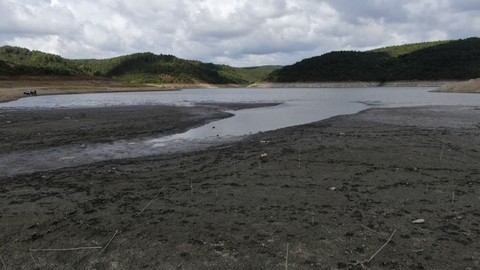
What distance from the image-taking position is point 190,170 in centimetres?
1033

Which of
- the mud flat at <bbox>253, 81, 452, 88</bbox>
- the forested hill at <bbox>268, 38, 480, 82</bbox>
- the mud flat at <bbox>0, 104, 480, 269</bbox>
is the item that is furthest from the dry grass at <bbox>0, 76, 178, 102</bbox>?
the forested hill at <bbox>268, 38, 480, 82</bbox>

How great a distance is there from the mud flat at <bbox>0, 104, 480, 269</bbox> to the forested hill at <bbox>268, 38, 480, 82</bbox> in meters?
138

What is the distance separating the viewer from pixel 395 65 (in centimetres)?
16662

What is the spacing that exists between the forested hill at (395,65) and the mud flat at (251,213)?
452 feet

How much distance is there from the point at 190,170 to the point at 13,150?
25.1ft

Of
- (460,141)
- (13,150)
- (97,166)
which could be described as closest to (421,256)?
(97,166)

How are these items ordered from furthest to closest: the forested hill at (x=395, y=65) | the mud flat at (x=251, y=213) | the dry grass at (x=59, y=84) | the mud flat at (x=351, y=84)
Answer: the forested hill at (x=395, y=65) → the mud flat at (x=351, y=84) → the dry grass at (x=59, y=84) → the mud flat at (x=251, y=213)

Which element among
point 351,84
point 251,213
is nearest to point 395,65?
point 351,84

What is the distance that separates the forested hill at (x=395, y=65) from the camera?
13662 cm

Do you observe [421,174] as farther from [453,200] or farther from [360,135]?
[360,135]

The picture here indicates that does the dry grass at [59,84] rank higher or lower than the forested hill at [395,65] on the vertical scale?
lower

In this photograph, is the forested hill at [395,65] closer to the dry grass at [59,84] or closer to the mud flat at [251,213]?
the dry grass at [59,84]

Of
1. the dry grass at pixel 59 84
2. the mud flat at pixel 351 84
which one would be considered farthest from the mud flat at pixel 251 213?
the mud flat at pixel 351 84

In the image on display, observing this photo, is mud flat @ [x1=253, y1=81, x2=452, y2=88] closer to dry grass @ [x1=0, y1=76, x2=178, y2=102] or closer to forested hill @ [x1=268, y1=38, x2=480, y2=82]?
forested hill @ [x1=268, y1=38, x2=480, y2=82]
